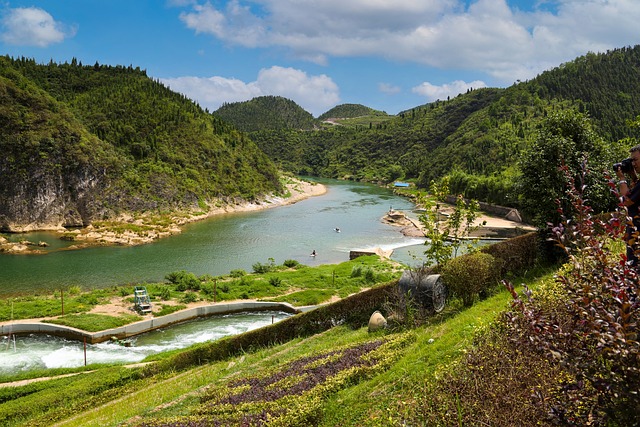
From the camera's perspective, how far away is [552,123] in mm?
17953

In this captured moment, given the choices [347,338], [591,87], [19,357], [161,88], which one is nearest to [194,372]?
[347,338]

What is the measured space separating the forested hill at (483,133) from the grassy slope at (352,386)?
52.5m

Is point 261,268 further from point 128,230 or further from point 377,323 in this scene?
point 377,323

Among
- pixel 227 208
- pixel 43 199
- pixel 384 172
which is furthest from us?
pixel 384 172

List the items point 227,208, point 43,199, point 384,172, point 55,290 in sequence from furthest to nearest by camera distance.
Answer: point 384,172 → point 227,208 → point 43,199 → point 55,290

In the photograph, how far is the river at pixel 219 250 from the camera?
4034 centimetres

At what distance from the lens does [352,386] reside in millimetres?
9242

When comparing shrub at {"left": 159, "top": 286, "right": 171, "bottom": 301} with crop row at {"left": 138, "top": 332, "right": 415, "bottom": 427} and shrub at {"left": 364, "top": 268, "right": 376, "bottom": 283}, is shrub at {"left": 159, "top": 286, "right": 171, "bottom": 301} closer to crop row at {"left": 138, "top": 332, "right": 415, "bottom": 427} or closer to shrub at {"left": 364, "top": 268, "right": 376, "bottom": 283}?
shrub at {"left": 364, "top": 268, "right": 376, "bottom": 283}

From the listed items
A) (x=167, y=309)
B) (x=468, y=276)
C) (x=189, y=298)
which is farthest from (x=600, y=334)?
(x=189, y=298)

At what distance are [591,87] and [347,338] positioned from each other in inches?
5274

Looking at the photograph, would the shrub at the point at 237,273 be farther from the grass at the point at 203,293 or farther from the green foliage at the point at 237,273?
the grass at the point at 203,293

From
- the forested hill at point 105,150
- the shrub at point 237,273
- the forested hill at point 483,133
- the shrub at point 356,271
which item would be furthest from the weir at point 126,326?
the forested hill at point 483,133

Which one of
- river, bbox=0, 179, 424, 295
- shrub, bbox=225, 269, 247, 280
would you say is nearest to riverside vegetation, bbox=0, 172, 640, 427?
river, bbox=0, 179, 424, 295

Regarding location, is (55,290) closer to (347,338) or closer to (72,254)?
(72,254)
